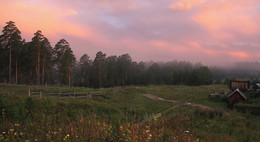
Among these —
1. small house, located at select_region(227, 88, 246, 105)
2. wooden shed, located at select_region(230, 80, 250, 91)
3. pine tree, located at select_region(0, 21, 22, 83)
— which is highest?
pine tree, located at select_region(0, 21, 22, 83)

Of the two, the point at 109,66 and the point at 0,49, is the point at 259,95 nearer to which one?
the point at 0,49

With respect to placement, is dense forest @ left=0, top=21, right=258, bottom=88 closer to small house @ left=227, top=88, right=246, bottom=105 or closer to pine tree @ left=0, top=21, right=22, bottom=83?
pine tree @ left=0, top=21, right=22, bottom=83

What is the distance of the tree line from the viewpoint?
38656mm

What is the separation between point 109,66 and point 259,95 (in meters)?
61.4

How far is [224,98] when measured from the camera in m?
29.6

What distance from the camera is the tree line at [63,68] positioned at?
38.7 metres

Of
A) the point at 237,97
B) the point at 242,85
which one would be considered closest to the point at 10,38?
the point at 237,97

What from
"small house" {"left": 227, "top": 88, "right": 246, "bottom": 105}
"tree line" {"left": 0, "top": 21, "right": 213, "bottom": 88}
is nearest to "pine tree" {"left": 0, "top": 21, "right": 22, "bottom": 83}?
"tree line" {"left": 0, "top": 21, "right": 213, "bottom": 88}

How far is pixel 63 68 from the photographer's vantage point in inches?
1831

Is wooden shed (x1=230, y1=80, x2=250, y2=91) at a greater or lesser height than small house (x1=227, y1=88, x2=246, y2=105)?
greater

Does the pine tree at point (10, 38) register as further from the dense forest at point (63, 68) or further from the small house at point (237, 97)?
the small house at point (237, 97)

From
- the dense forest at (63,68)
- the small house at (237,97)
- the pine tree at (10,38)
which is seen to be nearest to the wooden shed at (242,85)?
the small house at (237,97)

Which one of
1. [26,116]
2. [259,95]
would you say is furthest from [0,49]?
[259,95]

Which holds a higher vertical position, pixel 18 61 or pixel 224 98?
pixel 18 61
